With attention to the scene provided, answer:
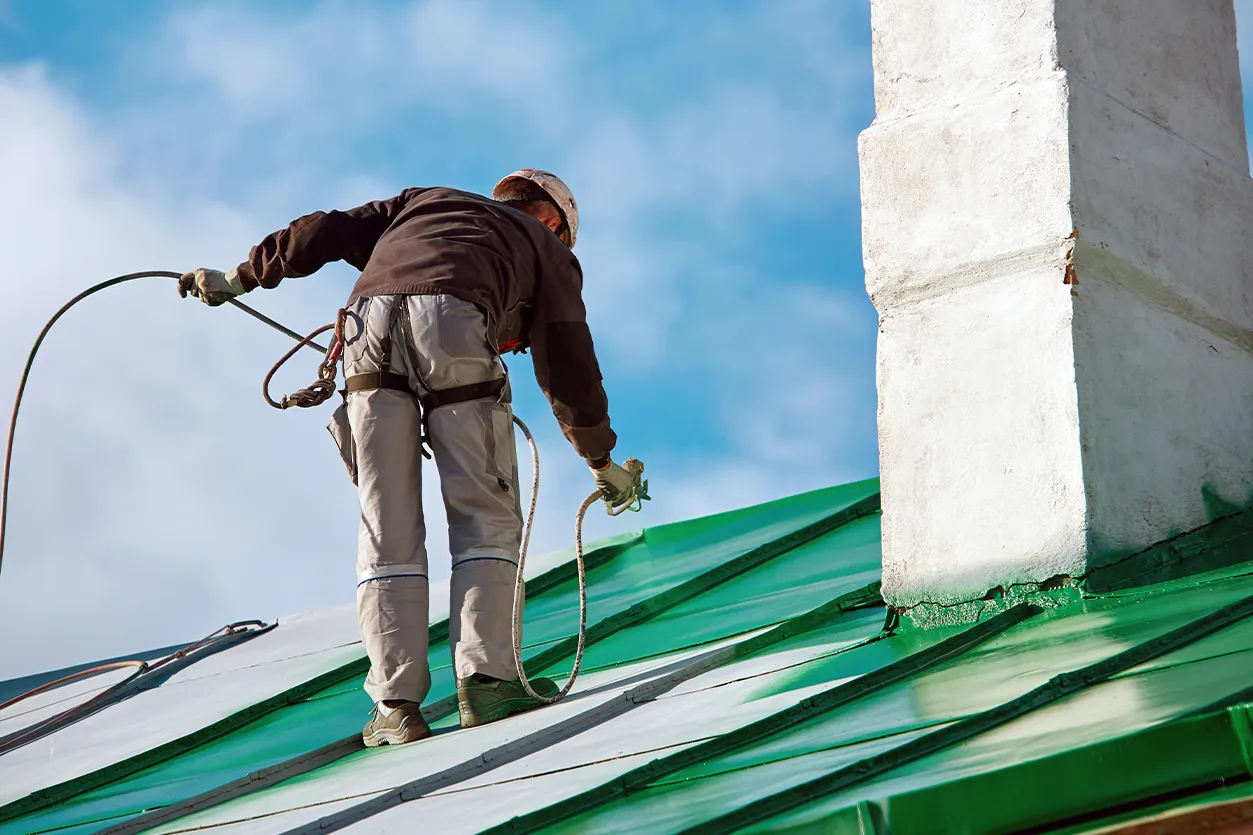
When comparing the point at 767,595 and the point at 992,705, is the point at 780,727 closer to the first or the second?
the point at 992,705

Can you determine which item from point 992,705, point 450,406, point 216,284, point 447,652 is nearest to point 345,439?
point 450,406

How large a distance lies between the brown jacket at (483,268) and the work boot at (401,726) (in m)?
0.93

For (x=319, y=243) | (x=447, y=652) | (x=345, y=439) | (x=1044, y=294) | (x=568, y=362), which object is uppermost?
(x=319, y=243)

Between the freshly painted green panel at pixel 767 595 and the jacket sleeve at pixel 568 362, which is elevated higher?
the jacket sleeve at pixel 568 362

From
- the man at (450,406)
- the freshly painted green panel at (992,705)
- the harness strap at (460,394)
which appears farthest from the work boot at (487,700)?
the freshly painted green panel at (992,705)

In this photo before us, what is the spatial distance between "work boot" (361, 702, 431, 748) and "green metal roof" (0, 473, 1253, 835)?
9 cm

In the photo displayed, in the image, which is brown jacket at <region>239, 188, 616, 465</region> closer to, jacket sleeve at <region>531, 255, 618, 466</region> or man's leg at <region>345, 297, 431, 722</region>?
jacket sleeve at <region>531, 255, 618, 466</region>

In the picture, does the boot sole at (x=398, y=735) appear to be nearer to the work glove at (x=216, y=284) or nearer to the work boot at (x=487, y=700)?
the work boot at (x=487, y=700)

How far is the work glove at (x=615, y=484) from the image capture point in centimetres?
470

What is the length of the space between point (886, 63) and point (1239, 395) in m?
1.23

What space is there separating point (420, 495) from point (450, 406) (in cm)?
26

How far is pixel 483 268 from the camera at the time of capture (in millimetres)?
4316

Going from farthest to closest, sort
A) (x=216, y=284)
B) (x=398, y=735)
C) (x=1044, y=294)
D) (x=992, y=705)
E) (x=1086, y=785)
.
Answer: (x=216, y=284), (x=398, y=735), (x=1044, y=294), (x=992, y=705), (x=1086, y=785)

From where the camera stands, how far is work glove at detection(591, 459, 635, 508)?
470cm
